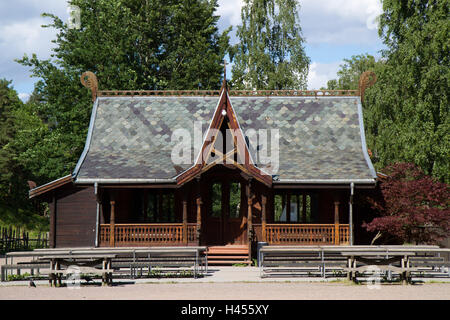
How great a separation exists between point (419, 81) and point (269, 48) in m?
15.4

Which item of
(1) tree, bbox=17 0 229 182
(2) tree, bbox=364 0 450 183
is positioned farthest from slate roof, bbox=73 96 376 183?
(1) tree, bbox=17 0 229 182

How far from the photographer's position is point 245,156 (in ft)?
77.0

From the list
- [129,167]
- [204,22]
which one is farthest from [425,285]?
[204,22]

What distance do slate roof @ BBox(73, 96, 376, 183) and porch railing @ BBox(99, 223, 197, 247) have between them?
206 cm

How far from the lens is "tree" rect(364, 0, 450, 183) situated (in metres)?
34.5

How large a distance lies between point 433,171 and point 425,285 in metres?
18.6

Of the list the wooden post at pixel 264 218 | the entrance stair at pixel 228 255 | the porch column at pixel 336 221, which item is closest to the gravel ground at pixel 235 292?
the wooden post at pixel 264 218

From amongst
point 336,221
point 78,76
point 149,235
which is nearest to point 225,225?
point 149,235

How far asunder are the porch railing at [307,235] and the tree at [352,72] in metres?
37.0

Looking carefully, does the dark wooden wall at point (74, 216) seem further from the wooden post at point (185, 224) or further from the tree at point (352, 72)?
the tree at point (352, 72)

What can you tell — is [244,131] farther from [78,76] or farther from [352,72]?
[352,72]

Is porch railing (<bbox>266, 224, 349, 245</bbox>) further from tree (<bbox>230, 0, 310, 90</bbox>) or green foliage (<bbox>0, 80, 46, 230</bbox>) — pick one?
green foliage (<bbox>0, 80, 46, 230</bbox>)

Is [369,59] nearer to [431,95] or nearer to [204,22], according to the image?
[204,22]

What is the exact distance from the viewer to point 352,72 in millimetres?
65312
